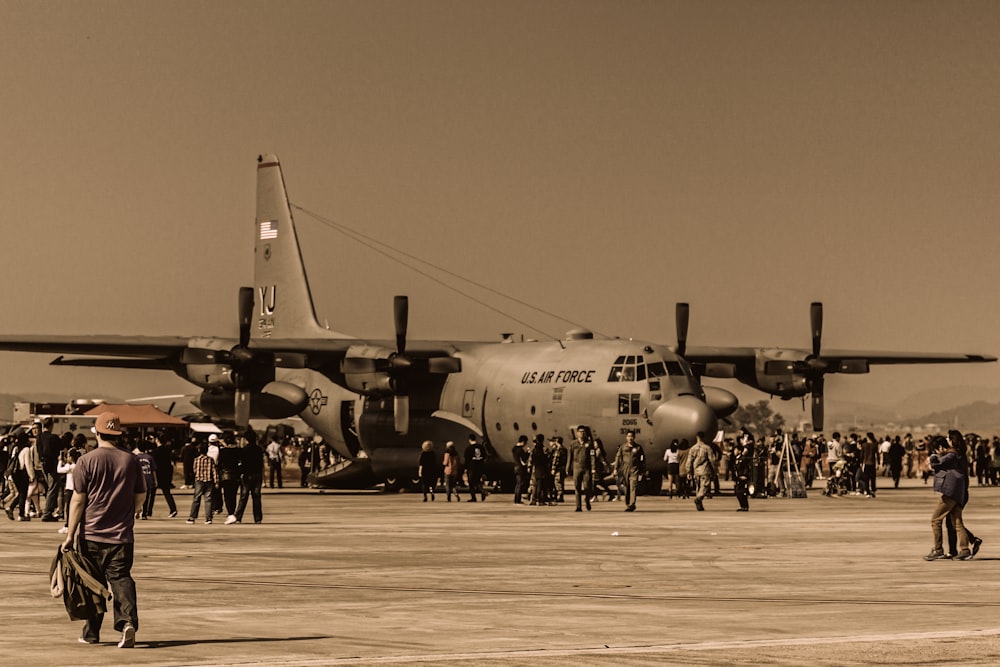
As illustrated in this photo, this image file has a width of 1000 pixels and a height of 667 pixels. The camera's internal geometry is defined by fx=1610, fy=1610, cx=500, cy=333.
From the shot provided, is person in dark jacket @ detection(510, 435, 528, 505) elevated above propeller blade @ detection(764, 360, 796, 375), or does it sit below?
below

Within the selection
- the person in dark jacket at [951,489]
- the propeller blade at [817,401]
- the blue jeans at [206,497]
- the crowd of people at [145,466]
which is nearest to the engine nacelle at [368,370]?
the crowd of people at [145,466]

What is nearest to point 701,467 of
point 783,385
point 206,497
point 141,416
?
point 206,497

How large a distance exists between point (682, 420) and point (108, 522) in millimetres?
23757

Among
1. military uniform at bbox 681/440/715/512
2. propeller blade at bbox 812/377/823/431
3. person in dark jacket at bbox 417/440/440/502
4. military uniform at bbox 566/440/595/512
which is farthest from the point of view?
propeller blade at bbox 812/377/823/431

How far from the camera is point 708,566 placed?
17938mm

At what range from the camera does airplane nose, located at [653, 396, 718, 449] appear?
3409 cm

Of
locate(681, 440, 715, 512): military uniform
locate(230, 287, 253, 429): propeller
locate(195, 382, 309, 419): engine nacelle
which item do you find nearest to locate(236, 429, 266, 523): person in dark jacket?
locate(681, 440, 715, 512): military uniform

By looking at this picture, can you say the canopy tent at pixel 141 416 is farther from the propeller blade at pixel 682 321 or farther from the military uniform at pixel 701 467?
the military uniform at pixel 701 467

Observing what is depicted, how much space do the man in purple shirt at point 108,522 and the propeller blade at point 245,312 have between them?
27.9 metres

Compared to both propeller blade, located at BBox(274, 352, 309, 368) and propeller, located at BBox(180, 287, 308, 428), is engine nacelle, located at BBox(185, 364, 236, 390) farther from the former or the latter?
propeller blade, located at BBox(274, 352, 309, 368)

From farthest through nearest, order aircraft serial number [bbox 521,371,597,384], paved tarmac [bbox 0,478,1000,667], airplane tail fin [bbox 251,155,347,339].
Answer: airplane tail fin [bbox 251,155,347,339] < aircraft serial number [bbox 521,371,597,384] < paved tarmac [bbox 0,478,1000,667]

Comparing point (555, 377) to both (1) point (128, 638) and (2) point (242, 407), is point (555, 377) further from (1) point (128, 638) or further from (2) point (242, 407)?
(1) point (128, 638)

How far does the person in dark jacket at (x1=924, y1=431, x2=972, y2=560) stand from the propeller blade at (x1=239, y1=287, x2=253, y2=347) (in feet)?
77.0

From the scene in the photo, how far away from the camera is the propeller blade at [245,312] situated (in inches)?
1554
